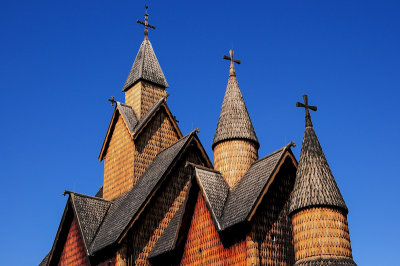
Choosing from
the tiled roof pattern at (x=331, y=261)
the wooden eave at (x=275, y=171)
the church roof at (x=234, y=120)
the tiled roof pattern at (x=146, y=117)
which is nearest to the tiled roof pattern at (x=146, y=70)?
the tiled roof pattern at (x=146, y=117)

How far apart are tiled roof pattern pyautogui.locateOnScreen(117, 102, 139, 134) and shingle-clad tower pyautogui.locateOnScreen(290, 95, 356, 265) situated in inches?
465

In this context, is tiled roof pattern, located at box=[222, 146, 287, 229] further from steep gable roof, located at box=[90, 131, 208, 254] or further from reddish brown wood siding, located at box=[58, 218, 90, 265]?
reddish brown wood siding, located at box=[58, 218, 90, 265]

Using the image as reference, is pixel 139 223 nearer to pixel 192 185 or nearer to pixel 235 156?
pixel 192 185

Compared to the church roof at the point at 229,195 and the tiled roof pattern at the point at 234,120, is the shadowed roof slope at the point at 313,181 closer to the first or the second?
the church roof at the point at 229,195

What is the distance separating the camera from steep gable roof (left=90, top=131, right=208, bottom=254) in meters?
25.0

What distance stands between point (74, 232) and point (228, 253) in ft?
32.1

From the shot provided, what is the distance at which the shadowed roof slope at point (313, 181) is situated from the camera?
19.4 metres

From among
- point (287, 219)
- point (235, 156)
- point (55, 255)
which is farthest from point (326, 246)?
point (55, 255)

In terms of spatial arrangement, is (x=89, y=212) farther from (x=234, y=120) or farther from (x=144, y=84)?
(x=234, y=120)

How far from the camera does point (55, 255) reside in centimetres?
2892

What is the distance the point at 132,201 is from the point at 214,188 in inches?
194

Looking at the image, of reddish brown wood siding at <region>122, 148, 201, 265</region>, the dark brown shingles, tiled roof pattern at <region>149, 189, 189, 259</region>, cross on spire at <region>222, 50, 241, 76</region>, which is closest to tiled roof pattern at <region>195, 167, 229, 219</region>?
tiled roof pattern at <region>149, 189, 189, 259</region>

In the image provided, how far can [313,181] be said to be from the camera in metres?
19.9

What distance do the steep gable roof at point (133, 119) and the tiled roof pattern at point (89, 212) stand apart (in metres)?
3.88
